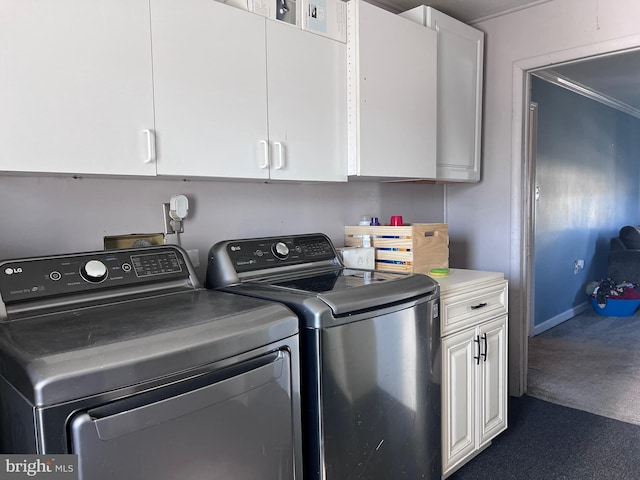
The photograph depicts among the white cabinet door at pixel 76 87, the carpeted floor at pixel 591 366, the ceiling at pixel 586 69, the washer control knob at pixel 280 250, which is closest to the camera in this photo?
the white cabinet door at pixel 76 87

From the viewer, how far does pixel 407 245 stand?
7.18 ft

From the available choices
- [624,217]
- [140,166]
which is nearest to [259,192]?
[140,166]

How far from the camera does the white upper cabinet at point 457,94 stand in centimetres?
244

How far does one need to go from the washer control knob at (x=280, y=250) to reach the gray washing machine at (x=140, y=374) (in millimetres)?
422

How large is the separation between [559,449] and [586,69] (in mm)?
3262

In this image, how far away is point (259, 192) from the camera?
210 centimetres

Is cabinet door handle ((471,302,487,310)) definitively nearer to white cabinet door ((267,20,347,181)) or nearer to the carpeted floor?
white cabinet door ((267,20,347,181))

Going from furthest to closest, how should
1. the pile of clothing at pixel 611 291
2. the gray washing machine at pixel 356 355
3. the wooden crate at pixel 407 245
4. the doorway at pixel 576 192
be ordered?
the pile of clothing at pixel 611 291, the doorway at pixel 576 192, the wooden crate at pixel 407 245, the gray washing machine at pixel 356 355

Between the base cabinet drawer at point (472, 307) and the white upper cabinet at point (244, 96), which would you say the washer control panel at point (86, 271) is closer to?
the white upper cabinet at point (244, 96)

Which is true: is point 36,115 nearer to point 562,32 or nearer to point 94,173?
point 94,173

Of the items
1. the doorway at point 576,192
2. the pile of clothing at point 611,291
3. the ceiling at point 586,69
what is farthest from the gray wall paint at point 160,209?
the pile of clothing at point 611,291

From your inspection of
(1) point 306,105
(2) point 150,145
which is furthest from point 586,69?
(2) point 150,145

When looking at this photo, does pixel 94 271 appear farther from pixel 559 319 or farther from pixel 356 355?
pixel 559 319

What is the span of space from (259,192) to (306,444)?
1.11 m
